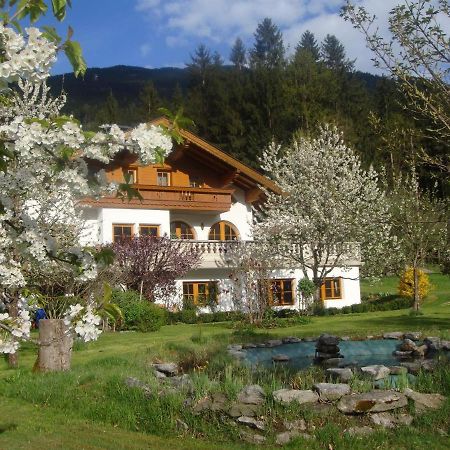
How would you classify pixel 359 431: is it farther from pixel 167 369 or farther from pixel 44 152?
A: pixel 167 369

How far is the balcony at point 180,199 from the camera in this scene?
2917 cm

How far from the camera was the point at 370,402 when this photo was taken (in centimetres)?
802

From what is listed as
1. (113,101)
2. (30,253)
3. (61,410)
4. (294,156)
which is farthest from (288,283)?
(113,101)

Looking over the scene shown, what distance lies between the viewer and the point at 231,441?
25.6 ft

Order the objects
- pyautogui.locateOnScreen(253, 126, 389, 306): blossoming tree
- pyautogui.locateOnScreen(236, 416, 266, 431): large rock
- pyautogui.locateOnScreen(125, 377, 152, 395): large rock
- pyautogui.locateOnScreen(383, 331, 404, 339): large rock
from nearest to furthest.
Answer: pyautogui.locateOnScreen(236, 416, 266, 431): large rock < pyautogui.locateOnScreen(125, 377, 152, 395): large rock < pyautogui.locateOnScreen(383, 331, 404, 339): large rock < pyautogui.locateOnScreen(253, 126, 389, 306): blossoming tree

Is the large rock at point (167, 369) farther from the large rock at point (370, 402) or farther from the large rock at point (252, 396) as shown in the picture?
the large rock at point (370, 402)

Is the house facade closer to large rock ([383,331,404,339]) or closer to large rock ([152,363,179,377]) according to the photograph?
large rock ([383,331,404,339])

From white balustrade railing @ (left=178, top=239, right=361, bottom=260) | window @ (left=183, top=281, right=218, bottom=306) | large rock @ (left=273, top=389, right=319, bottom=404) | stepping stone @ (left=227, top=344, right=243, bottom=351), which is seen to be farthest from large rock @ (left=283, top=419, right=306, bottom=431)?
window @ (left=183, top=281, right=218, bottom=306)

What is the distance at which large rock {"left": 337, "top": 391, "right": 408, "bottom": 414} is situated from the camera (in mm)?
7996

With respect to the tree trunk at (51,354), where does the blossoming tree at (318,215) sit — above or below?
above

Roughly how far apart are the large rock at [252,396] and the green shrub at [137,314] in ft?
41.6

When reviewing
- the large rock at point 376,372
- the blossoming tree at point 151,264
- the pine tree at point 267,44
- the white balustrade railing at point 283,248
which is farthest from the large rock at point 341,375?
the pine tree at point 267,44

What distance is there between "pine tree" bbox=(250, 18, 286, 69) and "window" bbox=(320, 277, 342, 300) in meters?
37.8

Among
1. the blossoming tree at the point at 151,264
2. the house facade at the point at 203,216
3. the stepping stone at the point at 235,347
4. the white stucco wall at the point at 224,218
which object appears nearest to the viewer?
the stepping stone at the point at 235,347
